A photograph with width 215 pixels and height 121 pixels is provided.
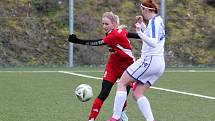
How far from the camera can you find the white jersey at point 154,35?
26.6 ft

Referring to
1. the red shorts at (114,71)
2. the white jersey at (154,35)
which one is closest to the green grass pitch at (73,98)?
the red shorts at (114,71)

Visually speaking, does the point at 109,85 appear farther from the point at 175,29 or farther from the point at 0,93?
the point at 175,29

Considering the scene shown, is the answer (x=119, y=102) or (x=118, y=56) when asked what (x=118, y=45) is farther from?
(x=119, y=102)

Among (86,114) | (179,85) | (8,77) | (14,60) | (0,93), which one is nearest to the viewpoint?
(86,114)

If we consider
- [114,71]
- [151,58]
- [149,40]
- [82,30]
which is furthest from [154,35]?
[82,30]

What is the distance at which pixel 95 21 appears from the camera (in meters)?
21.9

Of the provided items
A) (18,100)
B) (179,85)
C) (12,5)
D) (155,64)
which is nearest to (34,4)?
(12,5)

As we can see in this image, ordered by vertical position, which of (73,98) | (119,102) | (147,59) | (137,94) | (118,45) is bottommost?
(73,98)

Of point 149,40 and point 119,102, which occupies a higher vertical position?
point 149,40

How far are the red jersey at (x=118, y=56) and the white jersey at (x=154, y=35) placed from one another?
1.92 ft

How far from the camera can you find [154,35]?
26.5ft

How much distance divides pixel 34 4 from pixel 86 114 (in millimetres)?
12396

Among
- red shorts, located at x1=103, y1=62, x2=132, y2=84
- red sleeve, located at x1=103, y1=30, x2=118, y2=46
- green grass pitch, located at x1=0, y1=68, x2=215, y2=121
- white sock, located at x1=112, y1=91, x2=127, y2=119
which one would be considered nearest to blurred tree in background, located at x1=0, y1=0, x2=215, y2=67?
green grass pitch, located at x1=0, y1=68, x2=215, y2=121

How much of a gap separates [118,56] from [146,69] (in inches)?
31.9
